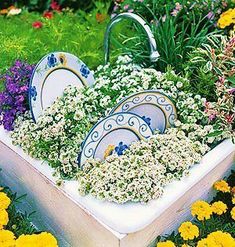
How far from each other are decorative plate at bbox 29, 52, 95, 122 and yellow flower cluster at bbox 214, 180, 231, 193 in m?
0.73

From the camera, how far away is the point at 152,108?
7.29ft

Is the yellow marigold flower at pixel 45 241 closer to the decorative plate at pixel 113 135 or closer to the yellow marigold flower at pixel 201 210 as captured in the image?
the decorative plate at pixel 113 135

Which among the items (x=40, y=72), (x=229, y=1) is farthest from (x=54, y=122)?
(x=229, y=1)

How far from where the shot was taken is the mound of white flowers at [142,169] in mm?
1899

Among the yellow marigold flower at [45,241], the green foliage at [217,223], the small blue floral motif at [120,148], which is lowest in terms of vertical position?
the green foliage at [217,223]

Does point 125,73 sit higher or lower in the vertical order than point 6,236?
higher

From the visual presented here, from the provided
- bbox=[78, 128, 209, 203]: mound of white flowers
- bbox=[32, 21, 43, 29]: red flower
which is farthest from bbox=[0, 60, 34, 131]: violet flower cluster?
bbox=[32, 21, 43, 29]: red flower

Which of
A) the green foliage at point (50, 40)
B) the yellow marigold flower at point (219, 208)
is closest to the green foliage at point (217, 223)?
the yellow marigold flower at point (219, 208)

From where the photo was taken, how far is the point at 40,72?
7.38ft

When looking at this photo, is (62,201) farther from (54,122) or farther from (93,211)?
(54,122)

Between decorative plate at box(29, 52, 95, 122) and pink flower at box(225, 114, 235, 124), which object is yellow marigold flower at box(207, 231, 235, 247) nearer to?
pink flower at box(225, 114, 235, 124)

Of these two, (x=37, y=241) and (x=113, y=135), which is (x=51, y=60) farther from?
(x=37, y=241)

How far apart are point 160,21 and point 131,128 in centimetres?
95

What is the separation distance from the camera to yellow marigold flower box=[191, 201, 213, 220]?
78.1 inches
